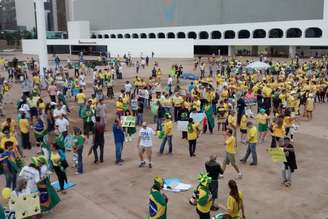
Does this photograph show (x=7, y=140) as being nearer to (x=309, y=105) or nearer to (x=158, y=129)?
(x=158, y=129)

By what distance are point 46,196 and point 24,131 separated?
18.4ft

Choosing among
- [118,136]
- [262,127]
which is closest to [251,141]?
[262,127]

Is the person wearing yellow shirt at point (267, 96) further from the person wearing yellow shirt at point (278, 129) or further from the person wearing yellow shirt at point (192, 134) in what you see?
the person wearing yellow shirt at point (192, 134)

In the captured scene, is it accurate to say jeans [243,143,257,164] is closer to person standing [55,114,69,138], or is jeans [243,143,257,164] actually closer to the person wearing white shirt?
person standing [55,114,69,138]

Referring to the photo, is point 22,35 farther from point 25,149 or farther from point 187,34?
point 25,149

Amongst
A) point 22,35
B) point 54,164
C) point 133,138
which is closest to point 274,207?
point 54,164

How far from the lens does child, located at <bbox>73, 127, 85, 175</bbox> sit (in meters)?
10.9

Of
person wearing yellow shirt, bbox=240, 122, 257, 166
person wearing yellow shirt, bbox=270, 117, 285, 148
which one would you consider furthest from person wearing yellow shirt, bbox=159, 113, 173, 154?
person wearing yellow shirt, bbox=270, 117, 285, 148

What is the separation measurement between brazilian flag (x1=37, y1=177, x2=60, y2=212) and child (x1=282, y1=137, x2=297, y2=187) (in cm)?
568

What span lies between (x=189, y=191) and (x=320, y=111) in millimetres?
13512

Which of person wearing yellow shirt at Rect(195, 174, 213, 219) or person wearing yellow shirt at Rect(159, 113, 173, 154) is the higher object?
person wearing yellow shirt at Rect(159, 113, 173, 154)

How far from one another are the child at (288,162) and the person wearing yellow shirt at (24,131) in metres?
8.63

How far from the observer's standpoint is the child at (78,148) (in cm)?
1090

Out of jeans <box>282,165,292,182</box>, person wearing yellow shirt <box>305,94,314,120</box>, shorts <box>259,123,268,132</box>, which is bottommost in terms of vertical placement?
jeans <box>282,165,292,182</box>
